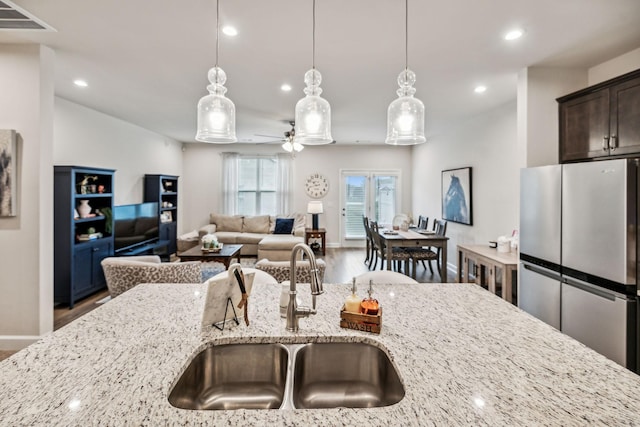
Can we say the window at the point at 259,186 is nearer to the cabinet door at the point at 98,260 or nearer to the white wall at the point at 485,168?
the cabinet door at the point at 98,260

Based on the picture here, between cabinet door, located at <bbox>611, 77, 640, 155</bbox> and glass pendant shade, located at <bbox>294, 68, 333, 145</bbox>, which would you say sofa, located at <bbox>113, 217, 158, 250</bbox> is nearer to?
glass pendant shade, located at <bbox>294, 68, 333, 145</bbox>

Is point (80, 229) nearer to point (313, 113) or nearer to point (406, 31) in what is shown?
point (313, 113)

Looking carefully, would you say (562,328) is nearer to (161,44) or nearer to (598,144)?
(598,144)

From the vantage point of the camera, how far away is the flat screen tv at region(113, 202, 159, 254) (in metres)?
5.01

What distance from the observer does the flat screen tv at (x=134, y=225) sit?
5010mm

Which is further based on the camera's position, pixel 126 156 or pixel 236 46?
pixel 126 156

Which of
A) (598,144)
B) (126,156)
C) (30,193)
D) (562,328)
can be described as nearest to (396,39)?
(598,144)

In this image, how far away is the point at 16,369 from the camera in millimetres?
1003

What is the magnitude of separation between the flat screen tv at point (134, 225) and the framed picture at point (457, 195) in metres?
5.66

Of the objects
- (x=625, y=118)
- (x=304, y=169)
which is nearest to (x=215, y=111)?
(x=625, y=118)

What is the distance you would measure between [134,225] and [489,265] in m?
5.55

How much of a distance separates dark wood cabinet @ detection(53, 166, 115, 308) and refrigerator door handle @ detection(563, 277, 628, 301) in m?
5.20

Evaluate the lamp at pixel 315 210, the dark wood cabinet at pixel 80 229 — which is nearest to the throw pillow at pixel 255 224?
the lamp at pixel 315 210

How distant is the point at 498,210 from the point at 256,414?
183 inches
